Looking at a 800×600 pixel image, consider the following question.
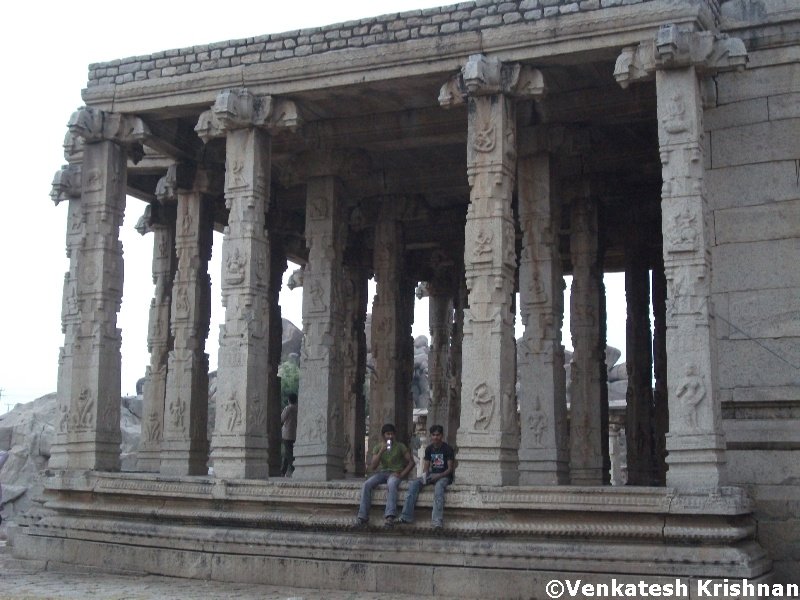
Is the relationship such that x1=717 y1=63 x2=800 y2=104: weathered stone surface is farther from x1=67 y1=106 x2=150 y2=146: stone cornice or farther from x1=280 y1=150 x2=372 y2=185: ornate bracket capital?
x1=67 y1=106 x2=150 y2=146: stone cornice

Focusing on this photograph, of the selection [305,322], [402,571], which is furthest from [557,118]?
[402,571]

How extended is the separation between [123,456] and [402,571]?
15456mm

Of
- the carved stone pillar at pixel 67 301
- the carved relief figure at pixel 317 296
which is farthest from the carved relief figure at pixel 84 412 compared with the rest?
the carved relief figure at pixel 317 296

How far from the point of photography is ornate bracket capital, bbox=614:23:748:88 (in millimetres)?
10922

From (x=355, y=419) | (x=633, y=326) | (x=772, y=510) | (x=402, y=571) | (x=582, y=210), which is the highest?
(x=582, y=210)

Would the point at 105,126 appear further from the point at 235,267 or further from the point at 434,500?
the point at 434,500

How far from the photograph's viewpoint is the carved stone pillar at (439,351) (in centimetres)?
2283

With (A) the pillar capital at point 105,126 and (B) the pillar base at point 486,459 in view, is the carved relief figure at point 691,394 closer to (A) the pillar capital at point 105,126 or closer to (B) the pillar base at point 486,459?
(B) the pillar base at point 486,459

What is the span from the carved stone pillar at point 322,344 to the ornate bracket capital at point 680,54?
18.2 ft

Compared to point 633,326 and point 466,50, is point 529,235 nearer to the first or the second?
point 466,50

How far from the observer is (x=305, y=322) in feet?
48.8

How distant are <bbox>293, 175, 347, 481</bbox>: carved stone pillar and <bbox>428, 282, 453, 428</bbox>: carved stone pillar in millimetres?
8032

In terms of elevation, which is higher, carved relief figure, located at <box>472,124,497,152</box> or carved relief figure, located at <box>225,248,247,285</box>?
carved relief figure, located at <box>472,124,497,152</box>

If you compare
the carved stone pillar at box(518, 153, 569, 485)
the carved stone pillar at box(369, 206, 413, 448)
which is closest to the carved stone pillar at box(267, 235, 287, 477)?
the carved stone pillar at box(369, 206, 413, 448)
